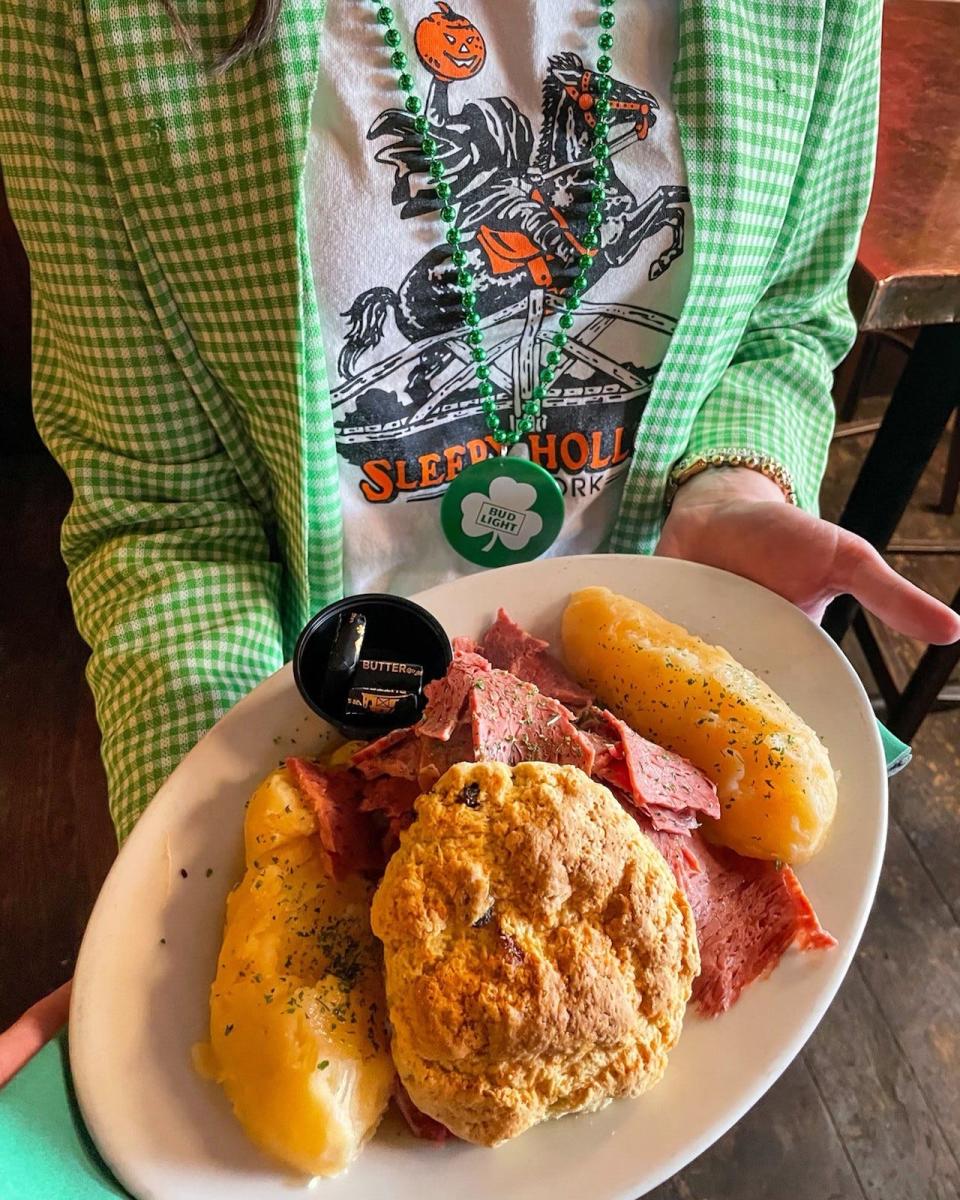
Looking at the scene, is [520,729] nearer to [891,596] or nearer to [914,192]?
[891,596]

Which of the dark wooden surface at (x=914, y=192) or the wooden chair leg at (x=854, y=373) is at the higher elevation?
the dark wooden surface at (x=914, y=192)

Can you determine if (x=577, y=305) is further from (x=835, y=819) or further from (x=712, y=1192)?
(x=712, y=1192)

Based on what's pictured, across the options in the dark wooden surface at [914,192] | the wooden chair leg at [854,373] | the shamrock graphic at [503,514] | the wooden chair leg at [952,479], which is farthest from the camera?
the wooden chair leg at [854,373]

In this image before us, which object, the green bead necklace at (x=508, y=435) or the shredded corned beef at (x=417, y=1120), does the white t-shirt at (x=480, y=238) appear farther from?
the shredded corned beef at (x=417, y=1120)

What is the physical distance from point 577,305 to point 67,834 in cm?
130

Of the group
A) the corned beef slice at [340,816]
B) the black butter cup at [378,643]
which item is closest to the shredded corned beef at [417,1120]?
the corned beef slice at [340,816]

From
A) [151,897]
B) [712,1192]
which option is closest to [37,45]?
[151,897]

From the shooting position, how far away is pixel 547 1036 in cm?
50

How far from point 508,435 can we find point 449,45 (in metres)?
0.31

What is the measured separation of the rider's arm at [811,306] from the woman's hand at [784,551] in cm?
5

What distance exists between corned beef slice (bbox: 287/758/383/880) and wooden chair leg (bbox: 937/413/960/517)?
72.4 inches

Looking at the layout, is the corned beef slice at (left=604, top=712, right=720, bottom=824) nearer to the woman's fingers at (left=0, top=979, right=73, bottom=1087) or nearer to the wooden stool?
the woman's fingers at (left=0, top=979, right=73, bottom=1087)

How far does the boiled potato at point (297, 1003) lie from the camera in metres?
0.50

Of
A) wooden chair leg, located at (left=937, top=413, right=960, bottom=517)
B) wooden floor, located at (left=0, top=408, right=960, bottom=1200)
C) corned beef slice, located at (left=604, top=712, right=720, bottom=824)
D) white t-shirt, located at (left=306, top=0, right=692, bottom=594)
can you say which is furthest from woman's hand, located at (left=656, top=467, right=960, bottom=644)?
wooden chair leg, located at (left=937, top=413, right=960, bottom=517)
